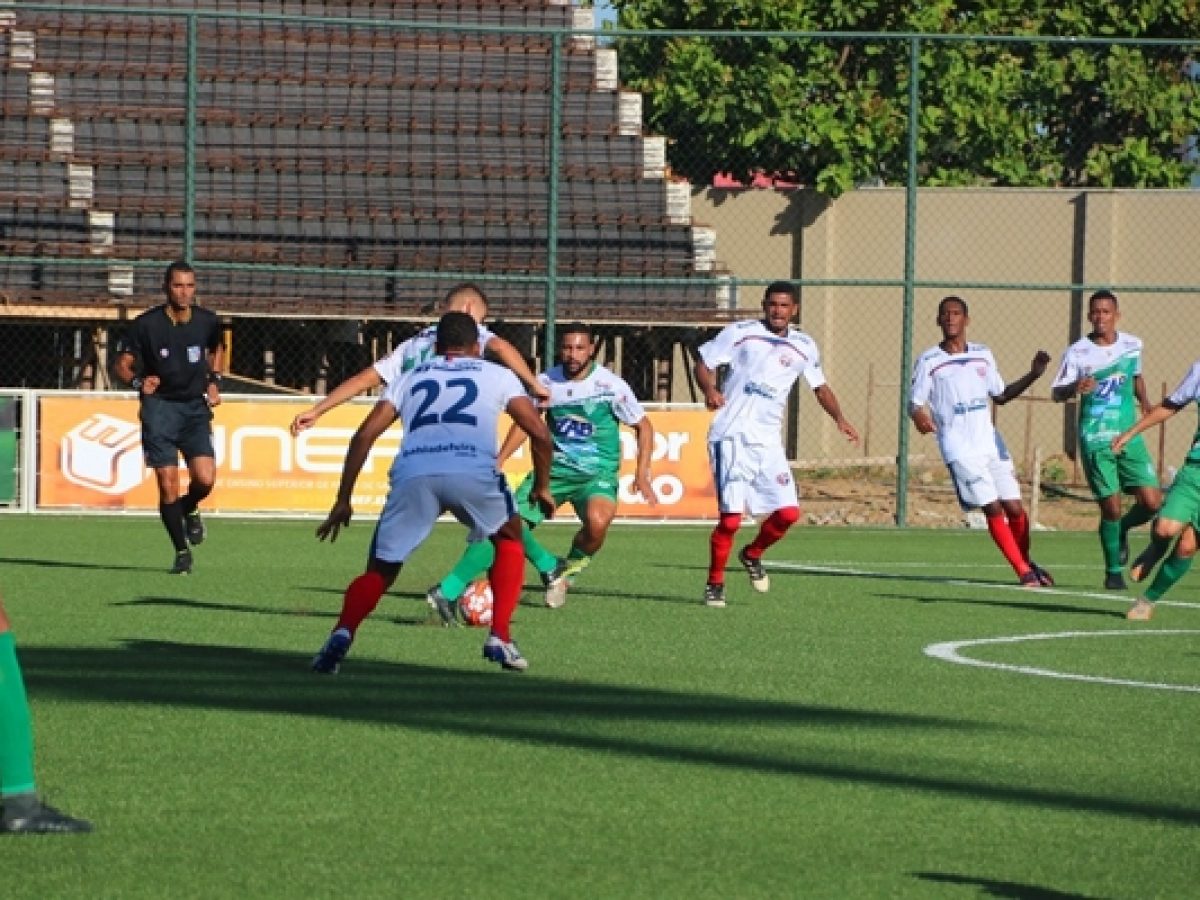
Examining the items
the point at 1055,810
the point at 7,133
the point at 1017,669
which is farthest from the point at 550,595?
the point at 7,133

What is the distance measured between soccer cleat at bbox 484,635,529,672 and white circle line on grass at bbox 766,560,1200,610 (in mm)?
6625

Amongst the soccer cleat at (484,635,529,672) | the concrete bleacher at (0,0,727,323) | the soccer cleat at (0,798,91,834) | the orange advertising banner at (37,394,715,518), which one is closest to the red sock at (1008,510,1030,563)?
the orange advertising banner at (37,394,715,518)

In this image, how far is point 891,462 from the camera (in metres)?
35.7

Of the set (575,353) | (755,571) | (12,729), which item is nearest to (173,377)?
(575,353)

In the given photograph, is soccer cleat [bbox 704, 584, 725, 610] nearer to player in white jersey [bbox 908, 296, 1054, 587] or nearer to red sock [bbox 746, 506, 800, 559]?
red sock [bbox 746, 506, 800, 559]

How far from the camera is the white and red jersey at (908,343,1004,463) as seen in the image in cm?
1898

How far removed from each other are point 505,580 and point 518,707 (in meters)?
1.22

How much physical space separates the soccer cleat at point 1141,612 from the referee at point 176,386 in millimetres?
6561

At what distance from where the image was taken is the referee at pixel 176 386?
1791 centimetres

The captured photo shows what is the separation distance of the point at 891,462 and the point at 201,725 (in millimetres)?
26740

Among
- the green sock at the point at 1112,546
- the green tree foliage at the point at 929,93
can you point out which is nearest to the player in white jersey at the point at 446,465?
the green sock at the point at 1112,546

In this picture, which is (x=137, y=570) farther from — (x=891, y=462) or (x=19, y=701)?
(x=891, y=462)

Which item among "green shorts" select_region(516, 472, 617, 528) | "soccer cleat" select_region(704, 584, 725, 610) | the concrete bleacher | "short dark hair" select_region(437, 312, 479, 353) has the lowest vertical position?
"soccer cleat" select_region(704, 584, 725, 610)

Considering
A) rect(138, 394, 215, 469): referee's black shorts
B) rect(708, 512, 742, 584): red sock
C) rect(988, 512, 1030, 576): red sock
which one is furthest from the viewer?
rect(988, 512, 1030, 576): red sock
